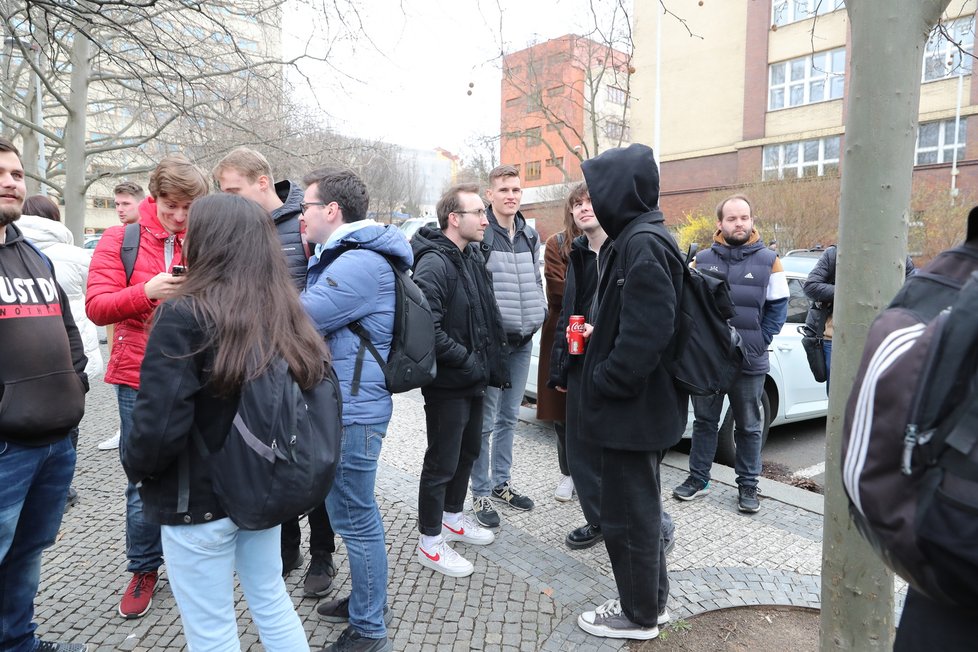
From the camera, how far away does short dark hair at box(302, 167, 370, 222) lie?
9.41 feet

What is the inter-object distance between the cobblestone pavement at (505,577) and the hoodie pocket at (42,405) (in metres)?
1.10

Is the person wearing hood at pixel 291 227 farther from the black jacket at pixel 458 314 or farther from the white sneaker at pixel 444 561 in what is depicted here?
the black jacket at pixel 458 314

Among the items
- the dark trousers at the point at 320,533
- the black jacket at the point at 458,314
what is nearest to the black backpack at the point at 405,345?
the black jacket at the point at 458,314

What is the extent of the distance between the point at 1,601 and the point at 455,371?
2.13 metres

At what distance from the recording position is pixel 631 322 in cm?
273

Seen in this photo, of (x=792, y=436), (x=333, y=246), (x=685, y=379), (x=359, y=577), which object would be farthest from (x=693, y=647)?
(x=792, y=436)

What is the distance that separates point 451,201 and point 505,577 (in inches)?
82.9

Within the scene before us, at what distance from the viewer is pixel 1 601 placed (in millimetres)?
2580

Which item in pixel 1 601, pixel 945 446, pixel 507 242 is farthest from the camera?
pixel 507 242

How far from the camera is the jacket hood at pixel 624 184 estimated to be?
9.39 feet

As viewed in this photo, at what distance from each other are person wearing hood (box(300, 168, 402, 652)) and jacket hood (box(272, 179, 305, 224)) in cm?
58

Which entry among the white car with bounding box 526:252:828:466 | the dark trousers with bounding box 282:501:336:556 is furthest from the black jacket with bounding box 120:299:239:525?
the white car with bounding box 526:252:828:466

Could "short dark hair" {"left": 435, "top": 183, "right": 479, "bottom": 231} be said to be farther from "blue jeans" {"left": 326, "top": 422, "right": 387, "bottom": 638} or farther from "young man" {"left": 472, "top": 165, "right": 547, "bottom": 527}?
"blue jeans" {"left": 326, "top": 422, "right": 387, "bottom": 638}

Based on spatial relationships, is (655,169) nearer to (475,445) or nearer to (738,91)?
(475,445)
